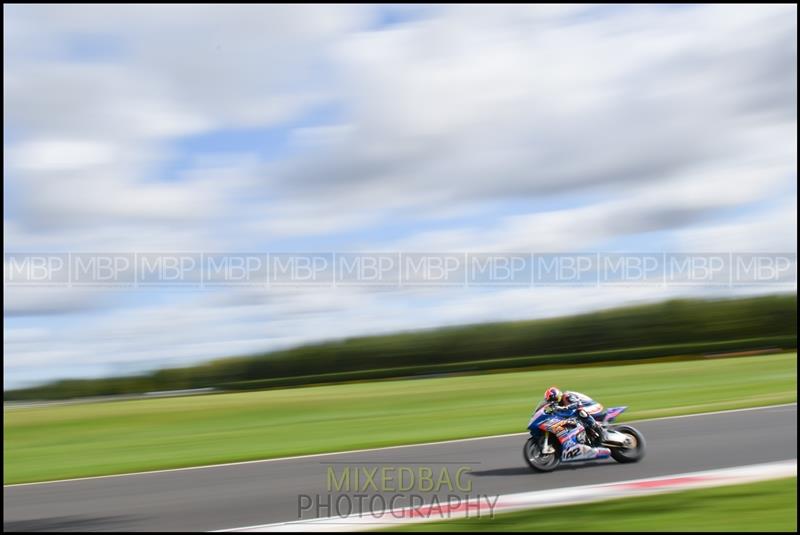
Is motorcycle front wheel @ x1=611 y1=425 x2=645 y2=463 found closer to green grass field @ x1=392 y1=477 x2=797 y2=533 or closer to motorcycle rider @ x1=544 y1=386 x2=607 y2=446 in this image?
motorcycle rider @ x1=544 y1=386 x2=607 y2=446

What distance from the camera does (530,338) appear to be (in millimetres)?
34219

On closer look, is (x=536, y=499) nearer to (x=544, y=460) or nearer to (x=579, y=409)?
(x=544, y=460)

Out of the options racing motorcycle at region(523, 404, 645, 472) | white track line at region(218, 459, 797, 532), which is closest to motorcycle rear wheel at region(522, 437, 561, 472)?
racing motorcycle at region(523, 404, 645, 472)

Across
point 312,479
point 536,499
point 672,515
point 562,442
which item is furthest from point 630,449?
point 312,479

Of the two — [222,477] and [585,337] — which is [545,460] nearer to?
[222,477]

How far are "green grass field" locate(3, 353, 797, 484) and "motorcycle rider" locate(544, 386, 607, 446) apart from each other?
466 centimetres

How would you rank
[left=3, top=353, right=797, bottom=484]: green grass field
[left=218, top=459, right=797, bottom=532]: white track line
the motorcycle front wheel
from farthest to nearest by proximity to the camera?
[left=3, top=353, right=797, bottom=484]: green grass field
the motorcycle front wheel
[left=218, top=459, right=797, bottom=532]: white track line

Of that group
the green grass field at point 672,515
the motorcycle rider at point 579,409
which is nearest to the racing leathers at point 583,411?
the motorcycle rider at point 579,409

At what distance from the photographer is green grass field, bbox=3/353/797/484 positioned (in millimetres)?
14867

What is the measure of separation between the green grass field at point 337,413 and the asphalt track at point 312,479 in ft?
5.51

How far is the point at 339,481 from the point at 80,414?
18.6 metres

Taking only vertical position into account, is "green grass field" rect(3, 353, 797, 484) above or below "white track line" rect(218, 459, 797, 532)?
above

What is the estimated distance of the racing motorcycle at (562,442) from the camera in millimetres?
9594

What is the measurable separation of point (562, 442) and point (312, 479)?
3.49 metres
